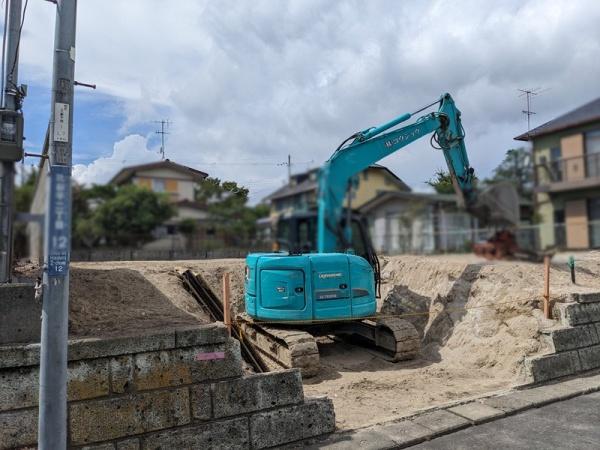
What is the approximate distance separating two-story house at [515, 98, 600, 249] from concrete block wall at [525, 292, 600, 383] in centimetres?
279

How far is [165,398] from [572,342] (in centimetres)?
511

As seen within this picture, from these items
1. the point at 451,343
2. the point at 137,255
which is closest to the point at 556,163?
the point at 451,343

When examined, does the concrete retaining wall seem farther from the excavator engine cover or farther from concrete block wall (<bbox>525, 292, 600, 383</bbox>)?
concrete block wall (<bbox>525, 292, 600, 383</bbox>)

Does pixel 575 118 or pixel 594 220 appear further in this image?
pixel 594 220

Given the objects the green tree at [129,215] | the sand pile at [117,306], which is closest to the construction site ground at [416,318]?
the sand pile at [117,306]

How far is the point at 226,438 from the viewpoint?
3.74 metres

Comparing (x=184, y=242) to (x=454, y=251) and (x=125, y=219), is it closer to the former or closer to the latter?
(x=125, y=219)

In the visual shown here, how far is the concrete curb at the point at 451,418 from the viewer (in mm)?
4004

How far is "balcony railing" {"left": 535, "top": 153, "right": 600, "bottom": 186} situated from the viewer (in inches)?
342

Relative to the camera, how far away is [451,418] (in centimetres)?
450

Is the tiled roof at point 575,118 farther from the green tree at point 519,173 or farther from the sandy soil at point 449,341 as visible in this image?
the sandy soil at point 449,341

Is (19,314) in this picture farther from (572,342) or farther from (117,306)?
(572,342)

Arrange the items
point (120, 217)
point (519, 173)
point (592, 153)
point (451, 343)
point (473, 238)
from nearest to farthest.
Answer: point (451, 343)
point (592, 153)
point (519, 173)
point (473, 238)
point (120, 217)

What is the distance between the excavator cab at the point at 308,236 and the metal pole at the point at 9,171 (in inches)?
154
